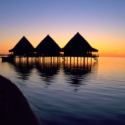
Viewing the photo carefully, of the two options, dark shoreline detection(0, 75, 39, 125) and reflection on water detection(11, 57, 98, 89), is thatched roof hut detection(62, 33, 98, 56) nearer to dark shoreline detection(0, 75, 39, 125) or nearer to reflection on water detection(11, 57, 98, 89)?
reflection on water detection(11, 57, 98, 89)

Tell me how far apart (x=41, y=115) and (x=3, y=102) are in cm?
130

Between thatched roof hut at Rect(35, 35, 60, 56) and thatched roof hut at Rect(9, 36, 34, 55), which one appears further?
thatched roof hut at Rect(9, 36, 34, 55)

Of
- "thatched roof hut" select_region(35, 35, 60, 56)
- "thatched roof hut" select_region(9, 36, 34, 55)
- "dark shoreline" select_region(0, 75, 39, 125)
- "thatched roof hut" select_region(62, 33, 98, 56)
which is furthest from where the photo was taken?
"thatched roof hut" select_region(9, 36, 34, 55)

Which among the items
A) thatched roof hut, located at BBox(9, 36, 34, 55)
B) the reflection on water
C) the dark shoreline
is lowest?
the reflection on water

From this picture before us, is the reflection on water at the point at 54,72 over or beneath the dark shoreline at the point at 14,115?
beneath

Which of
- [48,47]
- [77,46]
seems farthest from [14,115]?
[48,47]

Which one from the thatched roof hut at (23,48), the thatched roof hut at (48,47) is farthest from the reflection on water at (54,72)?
the thatched roof hut at (23,48)

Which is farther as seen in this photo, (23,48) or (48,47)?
(23,48)

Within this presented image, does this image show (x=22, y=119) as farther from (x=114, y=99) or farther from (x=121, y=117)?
(x=114, y=99)

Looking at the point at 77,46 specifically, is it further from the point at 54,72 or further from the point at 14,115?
the point at 14,115

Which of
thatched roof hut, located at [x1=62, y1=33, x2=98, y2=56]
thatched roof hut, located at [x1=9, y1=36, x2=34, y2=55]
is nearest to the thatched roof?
thatched roof hut, located at [x1=9, y1=36, x2=34, y2=55]

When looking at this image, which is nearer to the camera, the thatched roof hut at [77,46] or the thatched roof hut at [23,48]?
the thatched roof hut at [77,46]

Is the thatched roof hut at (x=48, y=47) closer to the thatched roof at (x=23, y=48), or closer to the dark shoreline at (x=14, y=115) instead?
the thatched roof at (x=23, y=48)

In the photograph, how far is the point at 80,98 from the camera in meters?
6.46
